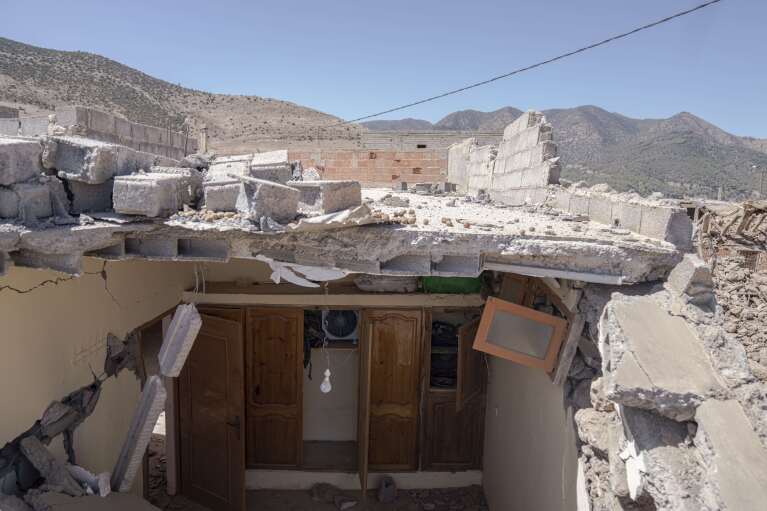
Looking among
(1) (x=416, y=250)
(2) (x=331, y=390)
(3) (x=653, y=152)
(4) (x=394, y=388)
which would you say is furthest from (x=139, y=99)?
(3) (x=653, y=152)

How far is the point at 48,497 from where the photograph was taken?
3.05 meters

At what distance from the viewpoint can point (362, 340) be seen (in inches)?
231

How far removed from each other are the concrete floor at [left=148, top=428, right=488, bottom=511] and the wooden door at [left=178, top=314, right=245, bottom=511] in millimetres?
281

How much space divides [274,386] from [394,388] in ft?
4.82

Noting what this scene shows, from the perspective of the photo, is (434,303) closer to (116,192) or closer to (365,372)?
(365,372)

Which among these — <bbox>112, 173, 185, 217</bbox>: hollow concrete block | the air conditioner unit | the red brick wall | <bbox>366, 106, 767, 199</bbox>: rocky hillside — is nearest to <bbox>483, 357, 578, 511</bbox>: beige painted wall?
the air conditioner unit

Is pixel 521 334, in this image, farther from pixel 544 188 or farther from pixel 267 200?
pixel 544 188

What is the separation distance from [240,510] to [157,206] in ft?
13.9

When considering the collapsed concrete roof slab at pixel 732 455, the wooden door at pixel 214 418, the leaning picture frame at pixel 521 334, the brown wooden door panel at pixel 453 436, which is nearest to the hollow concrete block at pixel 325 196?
the leaning picture frame at pixel 521 334

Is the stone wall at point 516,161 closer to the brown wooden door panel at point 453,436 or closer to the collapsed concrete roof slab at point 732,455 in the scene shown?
the brown wooden door panel at point 453,436

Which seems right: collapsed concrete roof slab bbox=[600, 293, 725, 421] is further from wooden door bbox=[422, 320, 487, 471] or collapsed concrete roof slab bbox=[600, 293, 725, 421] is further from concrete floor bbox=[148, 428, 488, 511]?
concrete floor bbox=[148, 428, 488, 511]

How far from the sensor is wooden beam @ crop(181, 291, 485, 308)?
5703mm

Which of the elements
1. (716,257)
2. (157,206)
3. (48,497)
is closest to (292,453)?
(48,497)

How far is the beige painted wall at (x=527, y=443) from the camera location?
3746 millimetres
